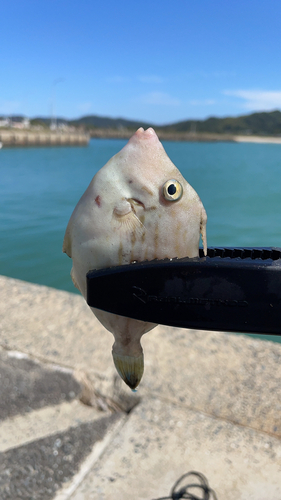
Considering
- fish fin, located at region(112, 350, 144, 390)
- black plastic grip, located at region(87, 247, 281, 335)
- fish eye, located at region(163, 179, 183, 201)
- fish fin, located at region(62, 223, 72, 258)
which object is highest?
fish eye, located at region(163, 179, 183, 201)

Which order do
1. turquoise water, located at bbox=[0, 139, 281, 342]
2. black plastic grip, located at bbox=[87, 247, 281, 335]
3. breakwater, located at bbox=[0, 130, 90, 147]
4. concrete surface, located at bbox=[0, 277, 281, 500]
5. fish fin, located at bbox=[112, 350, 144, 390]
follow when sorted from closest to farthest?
1. black plastic grip, located at bbox=[87, 247, 281, 335]
2. fish fin, located at bbox=[112, 350, 144, 390]
3. concrete surface, located at bbox=[0, 277, 281, 500]
4. turquoise water, located at bbox=[0, 139, 281, 342]
5. breakwater, located at bbox=[0, 130, 90, 147]

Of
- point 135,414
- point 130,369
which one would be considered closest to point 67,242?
point 130,369

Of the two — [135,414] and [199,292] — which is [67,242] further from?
[135,414]

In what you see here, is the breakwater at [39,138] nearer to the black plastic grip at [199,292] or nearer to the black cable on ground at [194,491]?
the black cable on ground at [194,491]

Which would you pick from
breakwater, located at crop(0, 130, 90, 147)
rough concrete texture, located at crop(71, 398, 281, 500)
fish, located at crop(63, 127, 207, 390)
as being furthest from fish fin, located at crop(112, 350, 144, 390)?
breakwater, located at crop(0, 130, 90, 147)

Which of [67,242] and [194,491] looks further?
[194,491]

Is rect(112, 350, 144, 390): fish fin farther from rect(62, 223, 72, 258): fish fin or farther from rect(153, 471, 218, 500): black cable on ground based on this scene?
rect(153, 471, 218, 500): black cable on ground

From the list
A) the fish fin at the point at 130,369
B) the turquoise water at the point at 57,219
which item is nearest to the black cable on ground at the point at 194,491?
the fish fin at the point at 130,369
